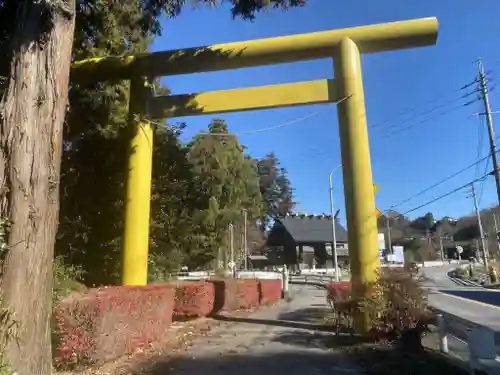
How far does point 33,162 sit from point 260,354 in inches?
208

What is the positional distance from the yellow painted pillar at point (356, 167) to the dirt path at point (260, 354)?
198 cm

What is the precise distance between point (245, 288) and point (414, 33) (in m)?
11.0

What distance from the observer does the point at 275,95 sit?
1269 cm

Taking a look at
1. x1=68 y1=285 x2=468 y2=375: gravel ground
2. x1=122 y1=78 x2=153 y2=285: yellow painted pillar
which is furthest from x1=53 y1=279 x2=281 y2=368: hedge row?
x1=122 y1=78 x2=153 y2=285: yellow painted pillar

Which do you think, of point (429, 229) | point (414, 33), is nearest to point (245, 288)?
point (414, 33)

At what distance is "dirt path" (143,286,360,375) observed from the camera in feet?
24.6

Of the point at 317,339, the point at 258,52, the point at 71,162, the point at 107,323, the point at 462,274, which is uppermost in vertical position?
the point at 258,52

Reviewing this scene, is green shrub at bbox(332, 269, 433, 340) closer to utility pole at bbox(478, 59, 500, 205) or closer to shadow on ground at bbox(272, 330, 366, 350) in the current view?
shadow on ground at bbox(272, 330, 366, 350)

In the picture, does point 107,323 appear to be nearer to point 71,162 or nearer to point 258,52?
point 258,52

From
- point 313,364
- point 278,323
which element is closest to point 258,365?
point 313,364

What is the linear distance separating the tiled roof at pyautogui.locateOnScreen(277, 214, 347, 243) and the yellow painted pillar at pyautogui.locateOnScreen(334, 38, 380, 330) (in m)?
51.7

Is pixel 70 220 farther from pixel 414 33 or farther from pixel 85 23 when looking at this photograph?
pixel 414 33

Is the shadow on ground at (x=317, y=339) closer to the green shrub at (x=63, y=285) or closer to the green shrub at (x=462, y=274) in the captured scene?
the green shrub at (x=63, y=285)

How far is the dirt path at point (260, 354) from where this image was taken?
751 cm
